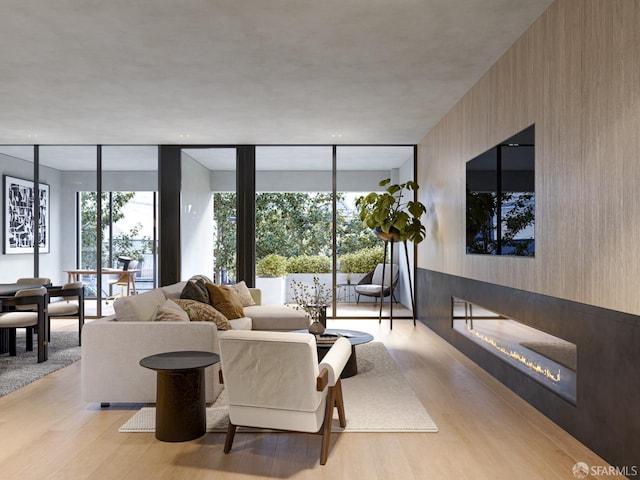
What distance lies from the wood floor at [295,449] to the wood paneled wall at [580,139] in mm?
925

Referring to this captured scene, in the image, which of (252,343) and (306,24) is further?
(306,24)

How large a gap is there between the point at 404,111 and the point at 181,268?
4224 millimetres

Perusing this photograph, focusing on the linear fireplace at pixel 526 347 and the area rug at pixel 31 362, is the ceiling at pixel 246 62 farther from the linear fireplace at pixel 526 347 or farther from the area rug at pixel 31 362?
the area rug at pixel 31 362

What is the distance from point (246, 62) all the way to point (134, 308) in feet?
7.53

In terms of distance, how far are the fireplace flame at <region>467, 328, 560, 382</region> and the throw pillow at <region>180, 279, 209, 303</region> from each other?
2791mm

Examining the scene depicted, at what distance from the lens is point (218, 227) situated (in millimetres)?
8203

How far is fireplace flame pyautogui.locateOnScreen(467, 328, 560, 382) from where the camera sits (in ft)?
11.8

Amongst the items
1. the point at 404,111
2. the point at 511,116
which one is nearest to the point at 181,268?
the point at 404,111

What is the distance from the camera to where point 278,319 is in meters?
5.91

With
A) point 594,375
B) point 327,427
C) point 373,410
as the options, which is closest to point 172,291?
point 373,410

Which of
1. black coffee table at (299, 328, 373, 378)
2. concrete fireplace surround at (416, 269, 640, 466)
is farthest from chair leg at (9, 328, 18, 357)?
concrete fireplace surround at (416, 269, 640, 466)

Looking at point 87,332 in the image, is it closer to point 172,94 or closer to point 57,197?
point 172,94

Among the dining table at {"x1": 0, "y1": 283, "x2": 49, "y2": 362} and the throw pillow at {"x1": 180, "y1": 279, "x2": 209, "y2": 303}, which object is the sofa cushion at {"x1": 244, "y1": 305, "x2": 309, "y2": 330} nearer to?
the throw pillow at {"x1": 180, "y1": 279, "x2": 209, "y2": 303}

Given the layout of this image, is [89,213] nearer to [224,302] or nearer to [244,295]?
[244,295]
